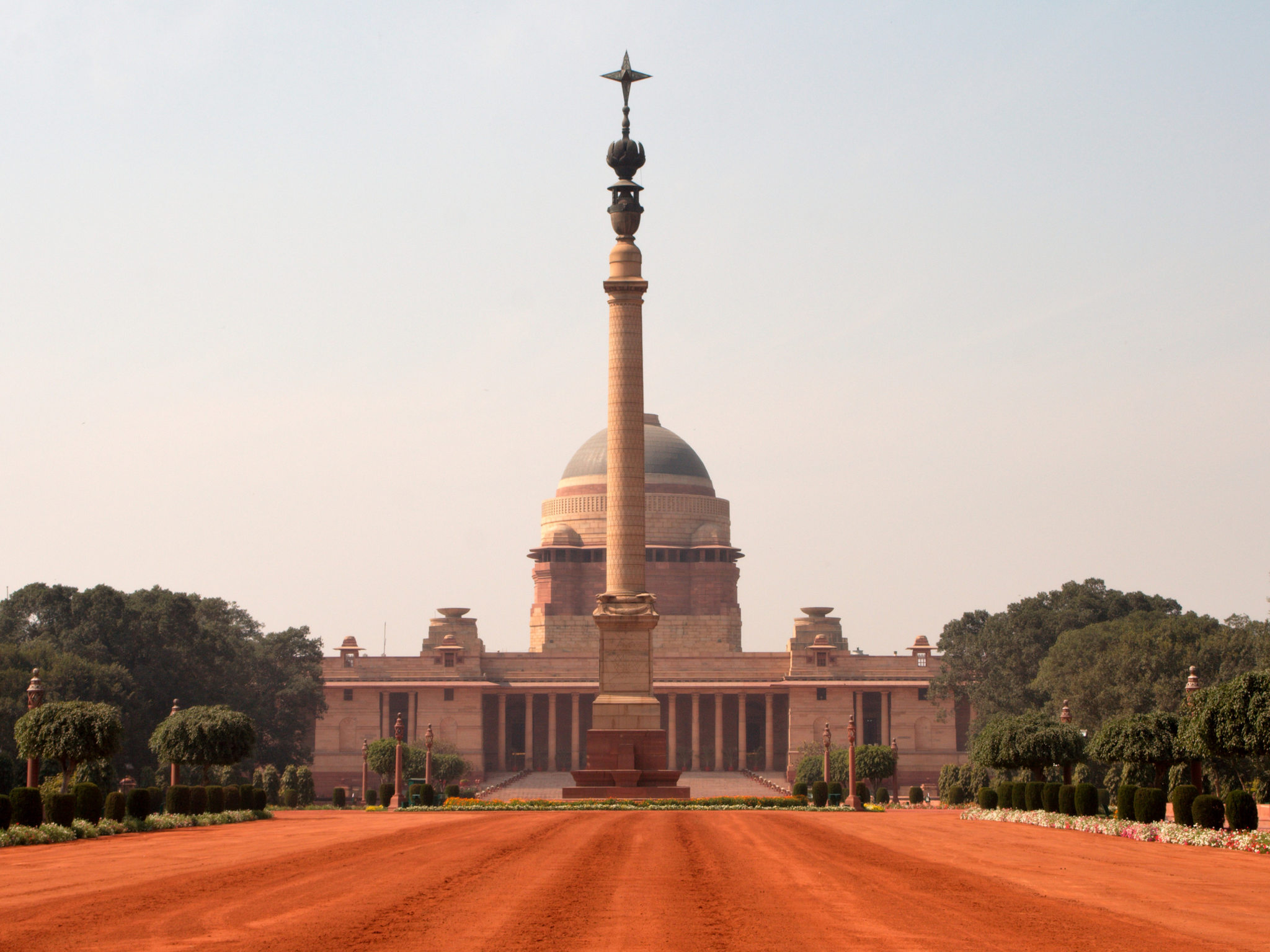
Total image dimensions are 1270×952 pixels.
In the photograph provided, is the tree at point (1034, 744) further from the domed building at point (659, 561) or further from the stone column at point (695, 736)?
the domed building at point (659, 561)

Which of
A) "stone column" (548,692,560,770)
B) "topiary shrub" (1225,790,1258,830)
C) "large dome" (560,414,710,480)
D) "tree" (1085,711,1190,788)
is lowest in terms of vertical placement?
"stone column" (548,692,560,770)

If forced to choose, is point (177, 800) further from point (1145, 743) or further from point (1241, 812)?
point (1241, 812)

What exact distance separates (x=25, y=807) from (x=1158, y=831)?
27.3m

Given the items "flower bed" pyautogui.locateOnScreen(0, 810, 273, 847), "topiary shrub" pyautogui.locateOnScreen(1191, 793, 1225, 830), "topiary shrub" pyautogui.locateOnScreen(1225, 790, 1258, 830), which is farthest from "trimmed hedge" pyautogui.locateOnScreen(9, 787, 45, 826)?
"topiary shrub" pyautogui.locateOnScreen(1225, 790, 1258, 830)

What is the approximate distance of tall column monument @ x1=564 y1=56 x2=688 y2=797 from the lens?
64.5m

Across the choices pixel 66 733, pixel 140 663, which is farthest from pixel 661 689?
pixel 66 733

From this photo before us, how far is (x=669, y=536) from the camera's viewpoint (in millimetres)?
134875

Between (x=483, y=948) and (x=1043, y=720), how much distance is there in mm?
40532

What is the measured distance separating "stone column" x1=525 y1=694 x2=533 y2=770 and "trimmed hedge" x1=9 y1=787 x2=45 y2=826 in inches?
3271

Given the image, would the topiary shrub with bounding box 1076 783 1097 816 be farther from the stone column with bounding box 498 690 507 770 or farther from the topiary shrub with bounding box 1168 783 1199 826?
the stone column with bounding box 498 690 507 770

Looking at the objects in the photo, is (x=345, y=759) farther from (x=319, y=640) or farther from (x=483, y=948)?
(x=483, y=948)

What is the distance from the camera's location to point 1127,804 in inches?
1705

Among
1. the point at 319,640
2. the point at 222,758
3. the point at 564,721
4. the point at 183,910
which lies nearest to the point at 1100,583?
the point at 564,721

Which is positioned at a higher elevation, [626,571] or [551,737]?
[626,571]
